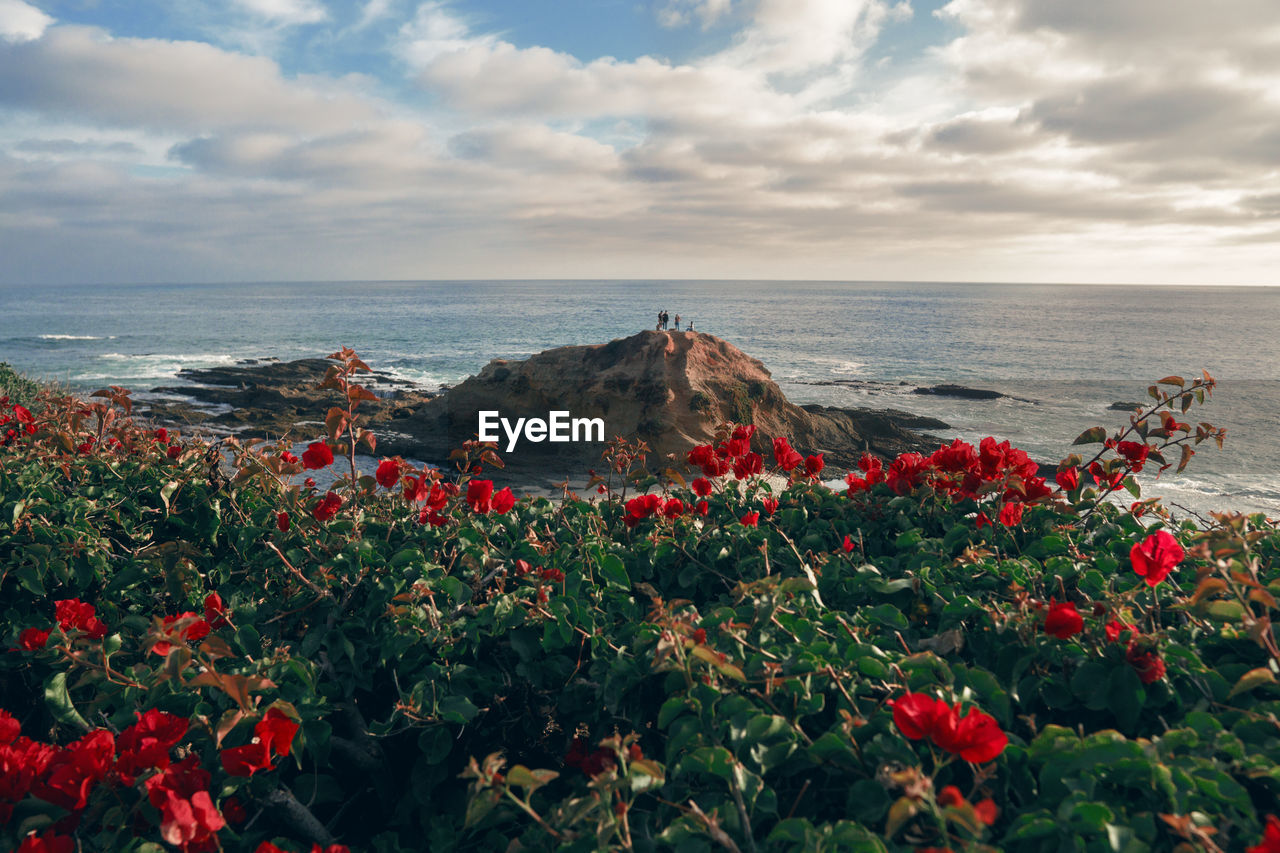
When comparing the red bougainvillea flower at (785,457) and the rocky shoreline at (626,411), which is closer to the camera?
the red bougainvillea flower at (785,457)

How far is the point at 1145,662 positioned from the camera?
4.84 feet

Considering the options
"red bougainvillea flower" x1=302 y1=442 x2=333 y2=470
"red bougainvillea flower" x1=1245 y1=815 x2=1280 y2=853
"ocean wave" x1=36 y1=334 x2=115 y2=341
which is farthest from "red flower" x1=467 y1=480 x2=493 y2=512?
"ocean wave" x1=36 y1=334 x2=115 y2=341

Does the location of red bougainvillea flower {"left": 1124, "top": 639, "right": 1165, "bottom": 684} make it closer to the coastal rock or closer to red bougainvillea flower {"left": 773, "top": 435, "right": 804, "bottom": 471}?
red bougainvillea flower {"left": 773, "top": 435, "right": 804, "bottom": 471}

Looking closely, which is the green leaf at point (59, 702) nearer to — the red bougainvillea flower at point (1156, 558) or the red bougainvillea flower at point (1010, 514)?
the red bougainvillea flower at point (1156, 558)

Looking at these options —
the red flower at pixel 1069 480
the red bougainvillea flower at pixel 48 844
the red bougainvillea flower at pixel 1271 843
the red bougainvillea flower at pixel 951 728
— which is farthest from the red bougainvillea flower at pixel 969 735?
the red flower at pixel 1069 480

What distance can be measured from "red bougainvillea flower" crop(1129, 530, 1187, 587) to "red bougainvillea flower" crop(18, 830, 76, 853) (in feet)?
7.79

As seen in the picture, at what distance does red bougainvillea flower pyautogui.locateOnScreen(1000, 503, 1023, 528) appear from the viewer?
254 centimetres

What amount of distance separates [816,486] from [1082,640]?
159cm

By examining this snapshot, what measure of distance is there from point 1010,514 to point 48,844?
2884mm

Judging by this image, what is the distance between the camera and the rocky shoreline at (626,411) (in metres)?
15.3

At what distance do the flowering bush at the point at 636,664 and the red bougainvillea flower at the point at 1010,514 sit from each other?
0.6 inches

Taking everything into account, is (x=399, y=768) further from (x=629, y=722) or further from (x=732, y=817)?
(x=732, y=817)

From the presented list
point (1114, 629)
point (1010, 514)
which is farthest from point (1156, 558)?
point (1010, 514)

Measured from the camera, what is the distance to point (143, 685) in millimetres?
1710
